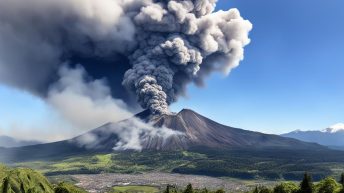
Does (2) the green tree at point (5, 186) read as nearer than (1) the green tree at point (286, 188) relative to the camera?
Yes

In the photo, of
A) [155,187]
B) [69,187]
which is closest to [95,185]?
[155,187]

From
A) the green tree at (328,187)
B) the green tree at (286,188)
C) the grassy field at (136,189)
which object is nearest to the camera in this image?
the green tree at (328,187)

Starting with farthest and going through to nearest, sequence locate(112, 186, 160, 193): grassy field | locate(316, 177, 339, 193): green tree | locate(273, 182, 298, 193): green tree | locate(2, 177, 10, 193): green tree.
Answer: locate(112, 186, 160, 193): grassy field → locate(273, 182, 298, 193): green tree → locate(316, 177, 339, 193): green tree → locate(2, 177, 10, 193): green tree

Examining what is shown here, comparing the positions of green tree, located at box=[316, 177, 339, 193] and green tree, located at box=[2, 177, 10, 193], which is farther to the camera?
green tree, located at box=[316, 177, 339, 193]

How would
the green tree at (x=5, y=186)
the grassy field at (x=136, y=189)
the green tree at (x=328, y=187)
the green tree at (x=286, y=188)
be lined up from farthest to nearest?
1. the grassy field at (x=136, y=189)
2. the green tree at (x=286, y=188)
3. the green tree at (x=328, y=187)
4. the green tree at (x=5, y=186)

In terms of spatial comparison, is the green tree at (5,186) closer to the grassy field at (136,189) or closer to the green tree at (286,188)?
the green tree at (286,188)

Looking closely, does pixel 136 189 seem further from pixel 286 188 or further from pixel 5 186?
pixel 5 186

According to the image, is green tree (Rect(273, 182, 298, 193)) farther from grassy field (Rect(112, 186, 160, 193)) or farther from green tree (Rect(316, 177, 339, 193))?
grassy field (Rect(112, 186, 160, 193))

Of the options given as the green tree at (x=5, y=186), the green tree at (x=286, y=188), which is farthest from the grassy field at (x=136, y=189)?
the green tree at (x=5, y=186)

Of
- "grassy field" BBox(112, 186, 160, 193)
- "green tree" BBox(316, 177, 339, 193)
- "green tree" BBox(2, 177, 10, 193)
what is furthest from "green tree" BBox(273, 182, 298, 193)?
"grassy field" BBox(112, 186, 160, 193)

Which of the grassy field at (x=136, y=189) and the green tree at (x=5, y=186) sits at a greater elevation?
the grassy field at (x=136, y=189)

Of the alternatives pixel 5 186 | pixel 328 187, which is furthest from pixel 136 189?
pixel 5 186
